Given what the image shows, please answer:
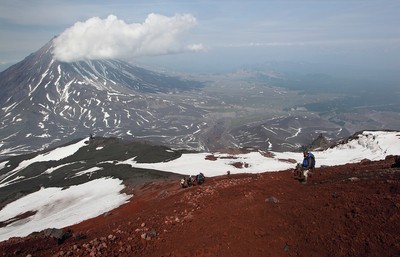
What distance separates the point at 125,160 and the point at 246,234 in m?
81.5

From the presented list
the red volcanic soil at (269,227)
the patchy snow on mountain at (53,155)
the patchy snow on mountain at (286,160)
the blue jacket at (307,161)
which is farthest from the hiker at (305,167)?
the patchy snow on mountain at (53,155)

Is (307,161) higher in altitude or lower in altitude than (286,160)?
higher

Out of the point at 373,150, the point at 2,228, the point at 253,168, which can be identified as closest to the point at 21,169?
the point at 2,228

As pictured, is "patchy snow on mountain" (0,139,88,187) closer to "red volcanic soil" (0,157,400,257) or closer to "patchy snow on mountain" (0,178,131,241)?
"patchy snow on mountain" (0,178,131,241)

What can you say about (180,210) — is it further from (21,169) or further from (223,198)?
(21,169)

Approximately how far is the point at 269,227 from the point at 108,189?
47.2 metres

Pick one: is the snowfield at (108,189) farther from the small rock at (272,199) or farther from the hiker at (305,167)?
the small rock at (272,199)

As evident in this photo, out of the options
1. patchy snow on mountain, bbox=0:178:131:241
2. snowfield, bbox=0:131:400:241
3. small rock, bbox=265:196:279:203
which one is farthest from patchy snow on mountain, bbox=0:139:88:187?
small rock, bbox=265:196:279:203

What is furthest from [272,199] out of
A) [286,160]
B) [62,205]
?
[286,160]

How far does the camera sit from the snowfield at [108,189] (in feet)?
162

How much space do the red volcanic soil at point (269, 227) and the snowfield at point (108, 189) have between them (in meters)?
25.5

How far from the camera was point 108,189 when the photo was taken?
2438 inches

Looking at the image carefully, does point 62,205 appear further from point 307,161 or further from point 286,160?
point 286,160

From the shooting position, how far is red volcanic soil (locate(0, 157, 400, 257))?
17.3m
